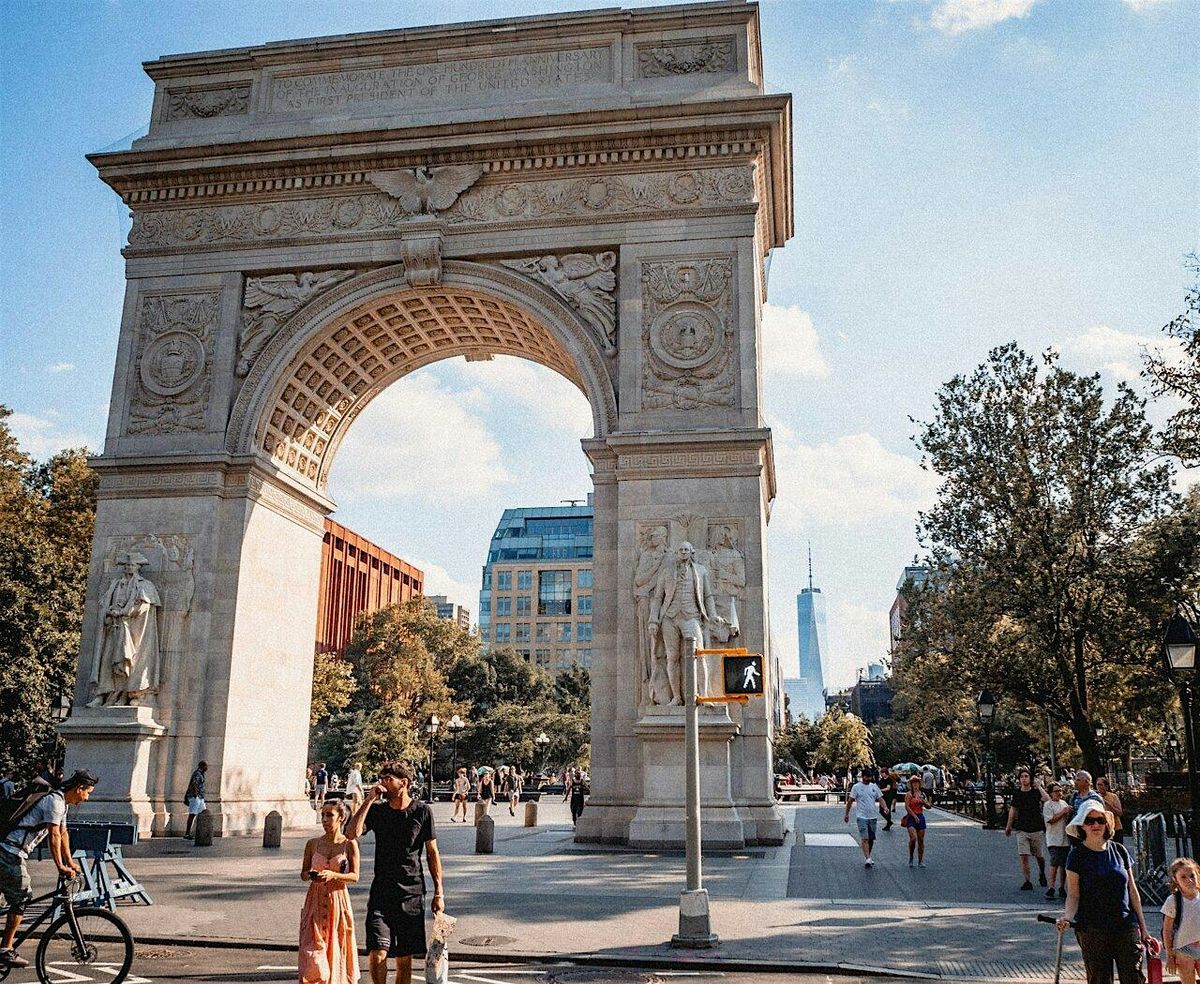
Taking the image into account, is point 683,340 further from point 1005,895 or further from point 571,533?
point 571,533

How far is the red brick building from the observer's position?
79688mm

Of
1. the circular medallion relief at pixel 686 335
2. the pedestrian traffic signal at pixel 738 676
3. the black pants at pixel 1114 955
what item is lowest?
the black pants at pixel 1114 955

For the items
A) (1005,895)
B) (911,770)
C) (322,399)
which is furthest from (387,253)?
(911,770)

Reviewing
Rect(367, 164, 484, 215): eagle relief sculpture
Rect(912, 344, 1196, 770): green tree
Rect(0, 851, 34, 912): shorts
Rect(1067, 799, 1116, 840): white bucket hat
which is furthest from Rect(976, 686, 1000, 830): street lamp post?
Rect(0, 851, 34, 912): shorts

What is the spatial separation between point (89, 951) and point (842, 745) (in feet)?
242

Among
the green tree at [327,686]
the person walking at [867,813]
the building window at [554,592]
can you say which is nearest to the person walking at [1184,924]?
the person walking at [867,813]

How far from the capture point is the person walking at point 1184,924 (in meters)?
7.61

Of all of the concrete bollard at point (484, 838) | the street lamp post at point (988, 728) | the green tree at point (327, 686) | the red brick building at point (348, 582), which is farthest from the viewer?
the red brick building at point (348, 582)

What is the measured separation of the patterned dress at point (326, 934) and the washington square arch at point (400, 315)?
13.2 meters

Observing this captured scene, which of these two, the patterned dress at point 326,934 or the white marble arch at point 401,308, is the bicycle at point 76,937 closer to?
the patterned dress at point 326,934

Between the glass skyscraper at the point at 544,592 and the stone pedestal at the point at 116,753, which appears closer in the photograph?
the stone pedestal at the point at 116,753

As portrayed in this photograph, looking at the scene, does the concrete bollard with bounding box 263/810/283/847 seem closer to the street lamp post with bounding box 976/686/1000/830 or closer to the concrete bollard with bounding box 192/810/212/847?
the concrete bollard with bounding box 192/810/212/847

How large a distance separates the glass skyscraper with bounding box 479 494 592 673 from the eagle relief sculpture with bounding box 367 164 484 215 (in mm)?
91797

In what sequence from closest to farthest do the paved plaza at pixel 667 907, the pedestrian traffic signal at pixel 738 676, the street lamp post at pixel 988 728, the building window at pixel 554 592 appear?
1. the paved plaza at pixel 667 907
2. the pedestrian traffic signal at pixel 738 676
3. the street lamp post at pixel 988 728
4. the building window at pixel 554 592
